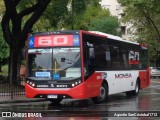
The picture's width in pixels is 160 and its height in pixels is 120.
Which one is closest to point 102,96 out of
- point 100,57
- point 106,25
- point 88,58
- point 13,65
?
point 100,57

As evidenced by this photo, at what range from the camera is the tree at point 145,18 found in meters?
39.6

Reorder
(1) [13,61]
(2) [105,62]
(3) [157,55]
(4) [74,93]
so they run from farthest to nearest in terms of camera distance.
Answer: (3) [157,55] → (1) [13,61] → (2) [105,62] → (4) [74,93]

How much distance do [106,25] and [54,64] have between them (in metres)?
52.7

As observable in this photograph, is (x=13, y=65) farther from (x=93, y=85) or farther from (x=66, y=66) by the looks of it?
(x=66, y=66)

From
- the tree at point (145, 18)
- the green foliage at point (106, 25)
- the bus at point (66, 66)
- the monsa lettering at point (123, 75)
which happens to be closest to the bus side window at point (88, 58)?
the bus at point (66, 66)

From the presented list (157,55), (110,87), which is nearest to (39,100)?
(110,87)

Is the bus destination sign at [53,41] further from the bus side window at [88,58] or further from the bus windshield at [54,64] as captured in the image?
the bus side window at [88,58]

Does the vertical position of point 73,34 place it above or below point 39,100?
above

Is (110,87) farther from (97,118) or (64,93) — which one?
(97,118)

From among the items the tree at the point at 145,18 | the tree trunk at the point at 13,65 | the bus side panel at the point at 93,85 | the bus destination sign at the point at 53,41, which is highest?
the tree at the point at 145,18

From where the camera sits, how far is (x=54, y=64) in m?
18.9

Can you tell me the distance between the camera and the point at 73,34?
18906 mm

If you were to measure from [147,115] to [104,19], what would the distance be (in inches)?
2299

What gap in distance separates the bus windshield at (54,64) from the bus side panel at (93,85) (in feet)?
2.48
